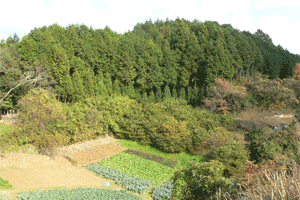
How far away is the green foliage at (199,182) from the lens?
275 inches

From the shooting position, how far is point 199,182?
7.21 metres

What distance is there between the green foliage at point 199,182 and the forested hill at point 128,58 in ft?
72.7

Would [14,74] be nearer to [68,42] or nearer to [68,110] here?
[68,42]

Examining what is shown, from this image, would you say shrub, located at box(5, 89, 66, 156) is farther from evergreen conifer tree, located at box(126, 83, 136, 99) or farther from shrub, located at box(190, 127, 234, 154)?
evergreen conifer tree, located at box(126, 83, 136, 99)

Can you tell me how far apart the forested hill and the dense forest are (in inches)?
5.3

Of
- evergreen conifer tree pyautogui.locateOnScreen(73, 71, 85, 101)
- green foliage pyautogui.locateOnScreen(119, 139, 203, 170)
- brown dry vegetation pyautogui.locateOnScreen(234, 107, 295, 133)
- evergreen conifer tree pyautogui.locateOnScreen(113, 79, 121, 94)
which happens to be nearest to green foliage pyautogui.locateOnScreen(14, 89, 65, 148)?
green foliage pyautogui.locateOnScreen(119, 139, 203, 170)

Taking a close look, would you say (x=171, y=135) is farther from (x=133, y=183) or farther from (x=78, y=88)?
(x=78, y=88)

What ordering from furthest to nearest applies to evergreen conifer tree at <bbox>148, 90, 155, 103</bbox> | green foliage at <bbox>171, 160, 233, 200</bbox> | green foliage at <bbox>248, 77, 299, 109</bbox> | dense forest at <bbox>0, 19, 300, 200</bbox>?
evergreen conifer tree at <bbox>148, 90, 155, 103</bbox> < green foliage at <bbox>248, 77, 299, 109</bbox> < dense forest at <bbox>0, 19, 300, 200</bbox> < green foliage at <bbox>171, 160, 233, 200</bbox>

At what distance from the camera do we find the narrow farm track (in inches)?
472

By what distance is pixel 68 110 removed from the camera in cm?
1955

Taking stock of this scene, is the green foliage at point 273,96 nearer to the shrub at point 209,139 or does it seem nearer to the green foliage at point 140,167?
the shrub at point 209,139

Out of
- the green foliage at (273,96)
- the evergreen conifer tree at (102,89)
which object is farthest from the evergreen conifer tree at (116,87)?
the green foliage at (273,96)

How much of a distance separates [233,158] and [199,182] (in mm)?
6871

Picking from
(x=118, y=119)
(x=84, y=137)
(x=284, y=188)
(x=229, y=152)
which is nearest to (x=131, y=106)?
(x=118, y=119)
